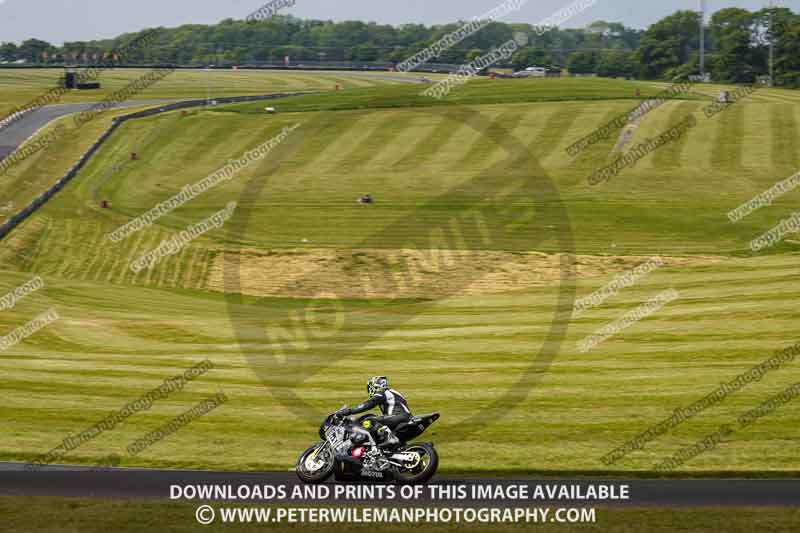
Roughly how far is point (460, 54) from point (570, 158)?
302 feet

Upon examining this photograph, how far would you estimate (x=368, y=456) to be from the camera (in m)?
20.0

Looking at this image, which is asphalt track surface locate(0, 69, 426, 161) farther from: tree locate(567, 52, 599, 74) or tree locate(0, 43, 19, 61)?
tree locate(567, 52, 599, 74)

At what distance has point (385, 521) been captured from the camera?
18.7 metres

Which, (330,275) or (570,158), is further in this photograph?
(570,158)

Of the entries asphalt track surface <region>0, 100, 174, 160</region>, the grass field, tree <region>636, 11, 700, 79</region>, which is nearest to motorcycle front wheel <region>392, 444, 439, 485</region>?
the grass field

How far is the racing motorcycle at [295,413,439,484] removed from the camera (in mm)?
19969

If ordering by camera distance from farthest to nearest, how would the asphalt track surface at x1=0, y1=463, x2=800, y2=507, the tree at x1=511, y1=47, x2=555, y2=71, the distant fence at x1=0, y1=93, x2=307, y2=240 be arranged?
the tree at x1=511, y1=47, x2=555, y2=71 → the distant fence at x1=0, y1=93, x2=307, y2=240 → the asphalt track surface at x1=0, y1=463, x2=800, y2=507

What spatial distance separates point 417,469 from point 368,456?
100cm

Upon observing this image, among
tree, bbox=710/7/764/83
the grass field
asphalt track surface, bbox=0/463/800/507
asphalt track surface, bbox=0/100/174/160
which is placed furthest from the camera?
tree, bbox=710/7/764/83

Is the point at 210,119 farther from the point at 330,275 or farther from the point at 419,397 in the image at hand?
the point at 419,397

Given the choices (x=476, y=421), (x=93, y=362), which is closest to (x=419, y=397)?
(x=476, y=421)

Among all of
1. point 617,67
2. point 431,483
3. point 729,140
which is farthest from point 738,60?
point 431,483

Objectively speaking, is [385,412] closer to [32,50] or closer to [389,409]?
[389,409]

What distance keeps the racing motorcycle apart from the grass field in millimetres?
2319
